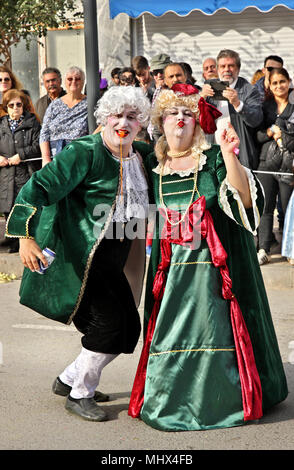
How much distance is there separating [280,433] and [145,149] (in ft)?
5.43

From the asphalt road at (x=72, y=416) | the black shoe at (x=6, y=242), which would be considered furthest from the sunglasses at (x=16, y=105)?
the asphalt road at (x=72, y=416)

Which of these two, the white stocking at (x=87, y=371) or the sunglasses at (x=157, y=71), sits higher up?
the sunglasses at (x=157, y=71)

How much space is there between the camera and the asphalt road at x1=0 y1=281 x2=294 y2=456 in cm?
383

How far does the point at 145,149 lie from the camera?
14.4ft

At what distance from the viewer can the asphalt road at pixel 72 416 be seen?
12.6ft

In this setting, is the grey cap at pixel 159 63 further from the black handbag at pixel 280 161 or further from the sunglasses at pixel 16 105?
the black handbag at pixel 280 161

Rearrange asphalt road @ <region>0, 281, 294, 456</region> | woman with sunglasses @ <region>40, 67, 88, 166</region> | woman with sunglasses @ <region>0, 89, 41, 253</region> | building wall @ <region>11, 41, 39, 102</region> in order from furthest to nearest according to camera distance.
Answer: building wall @ <region>11, 41, 39, 102</region> < woman with sunglasses @ <region>0, 89, 41, 253</region> < woman with sunglasses @ <region>40, 67, 88, 166</region> < asphalt road @ <region>0, 281, 294, 456</region>

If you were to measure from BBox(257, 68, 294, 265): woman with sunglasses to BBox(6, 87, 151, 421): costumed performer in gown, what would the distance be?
3.31m

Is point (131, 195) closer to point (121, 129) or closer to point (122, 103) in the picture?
point (121, 129)

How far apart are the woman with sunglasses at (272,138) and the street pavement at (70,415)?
1345 mm

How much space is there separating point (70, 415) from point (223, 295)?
1.06 metres

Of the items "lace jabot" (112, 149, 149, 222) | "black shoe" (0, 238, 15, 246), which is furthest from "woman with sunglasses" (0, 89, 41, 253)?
"lace jabot" (112, 149, 149, 222)

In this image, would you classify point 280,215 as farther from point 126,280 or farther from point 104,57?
point 104,57

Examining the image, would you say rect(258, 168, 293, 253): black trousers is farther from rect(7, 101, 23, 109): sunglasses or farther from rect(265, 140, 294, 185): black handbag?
rect(7, 101, 23, 109): sunglasses
